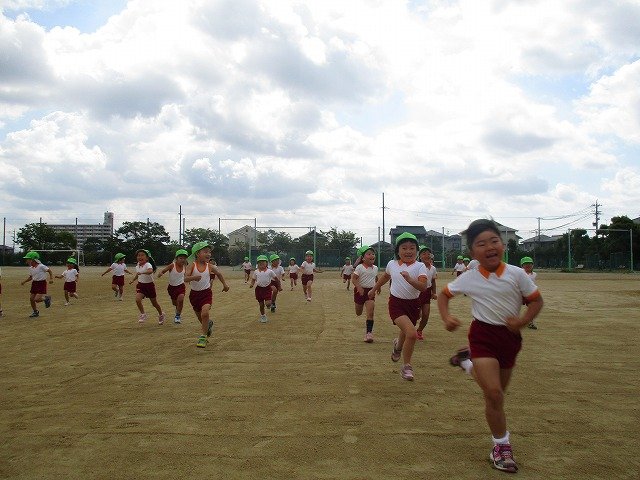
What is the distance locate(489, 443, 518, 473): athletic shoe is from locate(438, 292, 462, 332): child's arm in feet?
3.02

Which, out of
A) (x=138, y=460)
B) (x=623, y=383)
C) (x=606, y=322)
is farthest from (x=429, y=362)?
(x=606, y=322)

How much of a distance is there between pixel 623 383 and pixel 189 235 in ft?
227

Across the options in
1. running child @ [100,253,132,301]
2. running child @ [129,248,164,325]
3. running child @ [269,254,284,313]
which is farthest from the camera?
running child @ [100,253,132,301]

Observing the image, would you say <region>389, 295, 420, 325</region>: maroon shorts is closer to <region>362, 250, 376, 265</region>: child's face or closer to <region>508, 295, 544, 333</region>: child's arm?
<region>362, 250, 376, 265</region>: child's face

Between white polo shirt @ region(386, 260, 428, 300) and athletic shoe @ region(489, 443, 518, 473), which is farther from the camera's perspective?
white polo shirt @ region(386, 260, 428, 300)

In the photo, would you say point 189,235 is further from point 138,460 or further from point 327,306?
point 138,460

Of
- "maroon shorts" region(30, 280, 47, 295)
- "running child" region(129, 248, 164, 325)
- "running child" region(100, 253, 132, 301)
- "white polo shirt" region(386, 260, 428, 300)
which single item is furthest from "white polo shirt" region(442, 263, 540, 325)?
"running child" region(100, 253, 132, 301)

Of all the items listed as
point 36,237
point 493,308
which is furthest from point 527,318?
point 36,237

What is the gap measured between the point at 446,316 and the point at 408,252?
9.78 ft

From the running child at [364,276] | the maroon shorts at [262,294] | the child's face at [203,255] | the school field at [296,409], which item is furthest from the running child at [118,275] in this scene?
the running child at [364,276]

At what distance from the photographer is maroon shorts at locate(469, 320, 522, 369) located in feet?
13.2

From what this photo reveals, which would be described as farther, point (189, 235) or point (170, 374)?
point (189, 235)

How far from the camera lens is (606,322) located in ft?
41.8

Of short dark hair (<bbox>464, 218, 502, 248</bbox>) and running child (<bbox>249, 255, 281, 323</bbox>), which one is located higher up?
short dark hair (<bbox>464, 218, 502, 248</bbox>)
